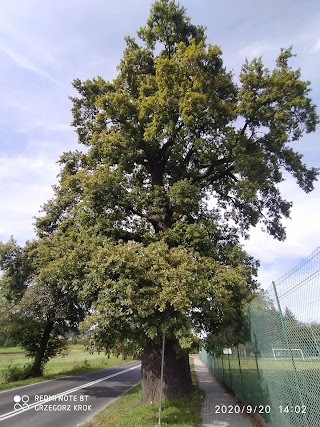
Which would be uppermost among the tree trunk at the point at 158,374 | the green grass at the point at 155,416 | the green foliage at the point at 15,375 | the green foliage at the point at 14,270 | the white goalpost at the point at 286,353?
the green foliage at the point at 14,270

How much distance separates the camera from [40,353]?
81.6ft

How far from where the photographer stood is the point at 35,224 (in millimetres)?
24297

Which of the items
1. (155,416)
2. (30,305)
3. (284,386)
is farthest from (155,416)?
(30,305)

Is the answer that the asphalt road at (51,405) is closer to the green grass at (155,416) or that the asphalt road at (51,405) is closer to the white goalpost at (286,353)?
the green grass at (155,416)

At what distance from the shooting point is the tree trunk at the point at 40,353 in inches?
948

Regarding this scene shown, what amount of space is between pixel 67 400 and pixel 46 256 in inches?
231

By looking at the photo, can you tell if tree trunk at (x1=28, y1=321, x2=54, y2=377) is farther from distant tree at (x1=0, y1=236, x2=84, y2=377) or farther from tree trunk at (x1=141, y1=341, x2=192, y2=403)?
tree trunk at (x1=141, y1=341, x2=192, y2=403)

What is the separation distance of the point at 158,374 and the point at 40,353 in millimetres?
16328

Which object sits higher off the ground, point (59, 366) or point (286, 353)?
point (59, 366)

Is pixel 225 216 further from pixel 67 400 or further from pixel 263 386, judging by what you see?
pixel 67 400

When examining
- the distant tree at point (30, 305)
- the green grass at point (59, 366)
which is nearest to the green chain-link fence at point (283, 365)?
the green grass at point (59, 366)

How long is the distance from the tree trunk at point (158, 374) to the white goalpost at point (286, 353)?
17.8 ft

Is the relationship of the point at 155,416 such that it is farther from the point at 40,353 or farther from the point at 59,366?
the point at 59,366

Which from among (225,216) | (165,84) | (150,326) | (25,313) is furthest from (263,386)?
(25,313)
